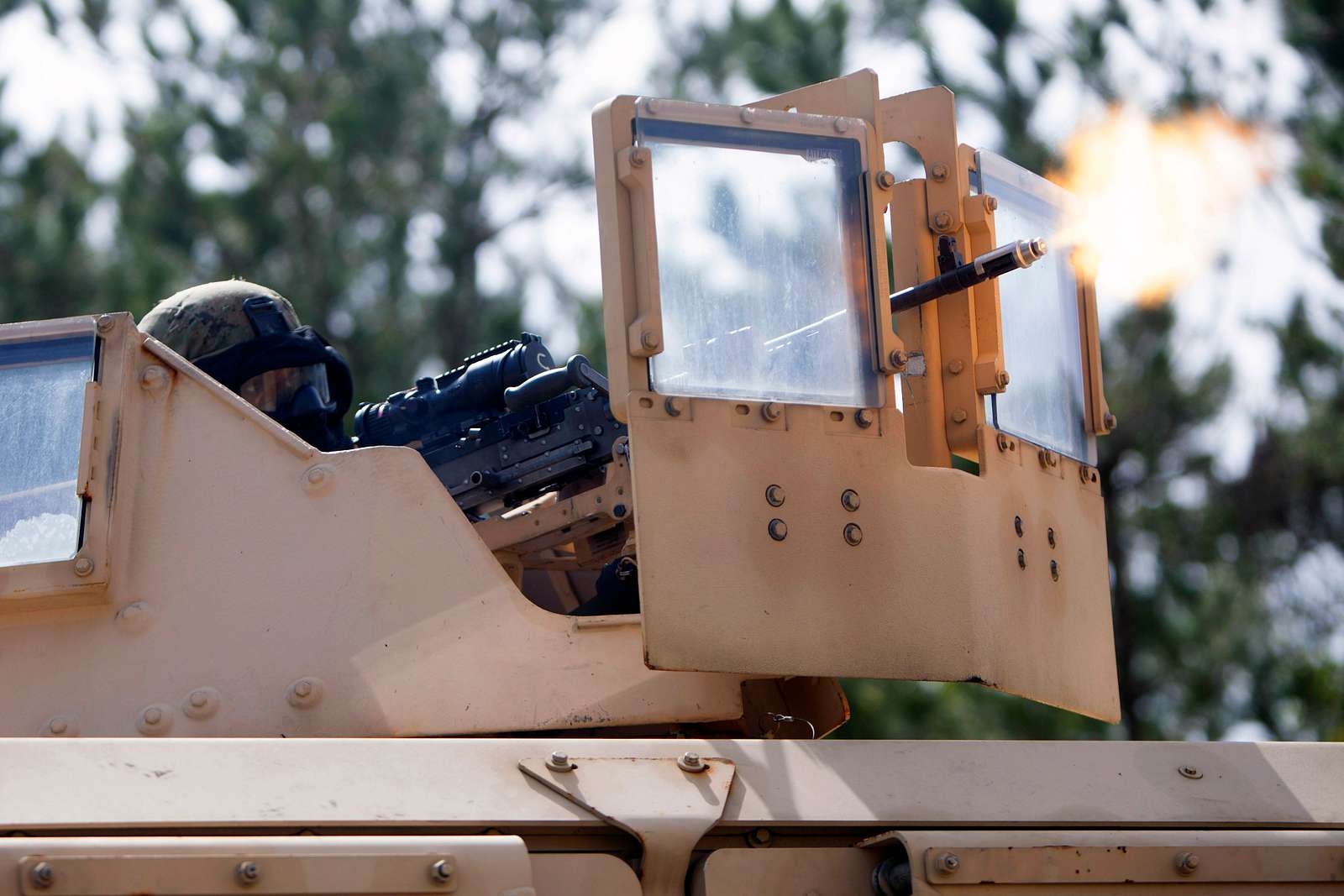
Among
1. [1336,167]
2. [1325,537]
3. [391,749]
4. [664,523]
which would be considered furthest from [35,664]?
[1325,537]

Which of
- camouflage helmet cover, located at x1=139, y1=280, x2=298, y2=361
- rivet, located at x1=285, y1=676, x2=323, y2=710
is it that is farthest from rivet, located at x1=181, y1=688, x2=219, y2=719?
camouflage helmet cover, located at x1=139, y1=280, x2=298, y2=361

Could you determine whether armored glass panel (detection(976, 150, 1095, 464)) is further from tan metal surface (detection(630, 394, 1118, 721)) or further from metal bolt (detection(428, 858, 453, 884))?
metal bolt (detection(428, 858, 453, 884))

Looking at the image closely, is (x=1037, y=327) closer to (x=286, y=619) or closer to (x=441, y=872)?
(x=286, y=619)

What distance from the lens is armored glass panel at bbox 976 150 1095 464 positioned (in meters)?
4.45

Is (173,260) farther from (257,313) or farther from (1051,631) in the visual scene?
(1051,631)

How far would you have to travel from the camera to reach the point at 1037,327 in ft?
15.0

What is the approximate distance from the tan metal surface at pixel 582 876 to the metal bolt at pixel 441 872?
179 millimetres

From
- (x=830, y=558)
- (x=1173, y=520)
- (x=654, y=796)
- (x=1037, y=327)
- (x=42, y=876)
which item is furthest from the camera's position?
(x=1173, y=520)

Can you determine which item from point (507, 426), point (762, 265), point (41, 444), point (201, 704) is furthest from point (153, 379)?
point (762, 265)

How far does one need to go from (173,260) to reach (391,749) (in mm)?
11993

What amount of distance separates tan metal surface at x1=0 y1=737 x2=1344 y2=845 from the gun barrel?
40.7 inches

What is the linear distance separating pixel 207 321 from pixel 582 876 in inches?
81.8

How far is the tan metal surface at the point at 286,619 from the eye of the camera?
377 cm

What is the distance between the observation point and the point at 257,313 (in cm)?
472
